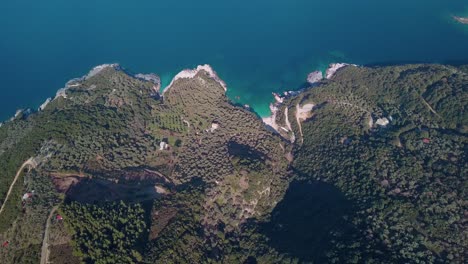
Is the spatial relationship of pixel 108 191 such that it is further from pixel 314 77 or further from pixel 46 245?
pixel 314 77

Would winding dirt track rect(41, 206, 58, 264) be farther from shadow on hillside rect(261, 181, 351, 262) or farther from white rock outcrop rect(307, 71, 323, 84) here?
white rock outcrop rect(307, 71, 323, 84)

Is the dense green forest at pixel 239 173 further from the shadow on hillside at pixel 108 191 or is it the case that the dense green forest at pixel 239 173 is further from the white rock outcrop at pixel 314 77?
the white rock outcrop at pixel 314 77

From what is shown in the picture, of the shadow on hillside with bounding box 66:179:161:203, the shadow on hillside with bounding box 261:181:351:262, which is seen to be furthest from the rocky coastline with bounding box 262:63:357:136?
the shadow on hillside with bounding box 66:179:161:203

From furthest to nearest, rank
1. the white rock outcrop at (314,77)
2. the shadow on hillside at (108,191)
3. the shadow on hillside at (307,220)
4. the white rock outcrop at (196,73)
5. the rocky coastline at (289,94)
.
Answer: the white rock outcrop at (314,77), the white rock outcrop at (196,73), the rocky coastline at (289,94), the shadow on hillside at (108,191), the shadow on hillside at (307,220)

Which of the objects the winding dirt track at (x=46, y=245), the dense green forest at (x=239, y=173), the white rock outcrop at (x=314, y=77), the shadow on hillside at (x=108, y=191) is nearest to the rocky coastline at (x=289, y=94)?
the white rock outcrop at (x=314, y=77)

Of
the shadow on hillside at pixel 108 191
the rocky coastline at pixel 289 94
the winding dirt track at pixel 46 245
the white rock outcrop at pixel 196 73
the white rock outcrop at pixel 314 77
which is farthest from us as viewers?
the white rock outcrop at pixel 314 77

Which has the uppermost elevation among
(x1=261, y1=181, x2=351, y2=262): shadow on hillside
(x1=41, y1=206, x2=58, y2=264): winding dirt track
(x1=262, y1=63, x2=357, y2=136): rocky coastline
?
A: (x1=262, y1=63, x2=357, y2=136): rocky coastline
